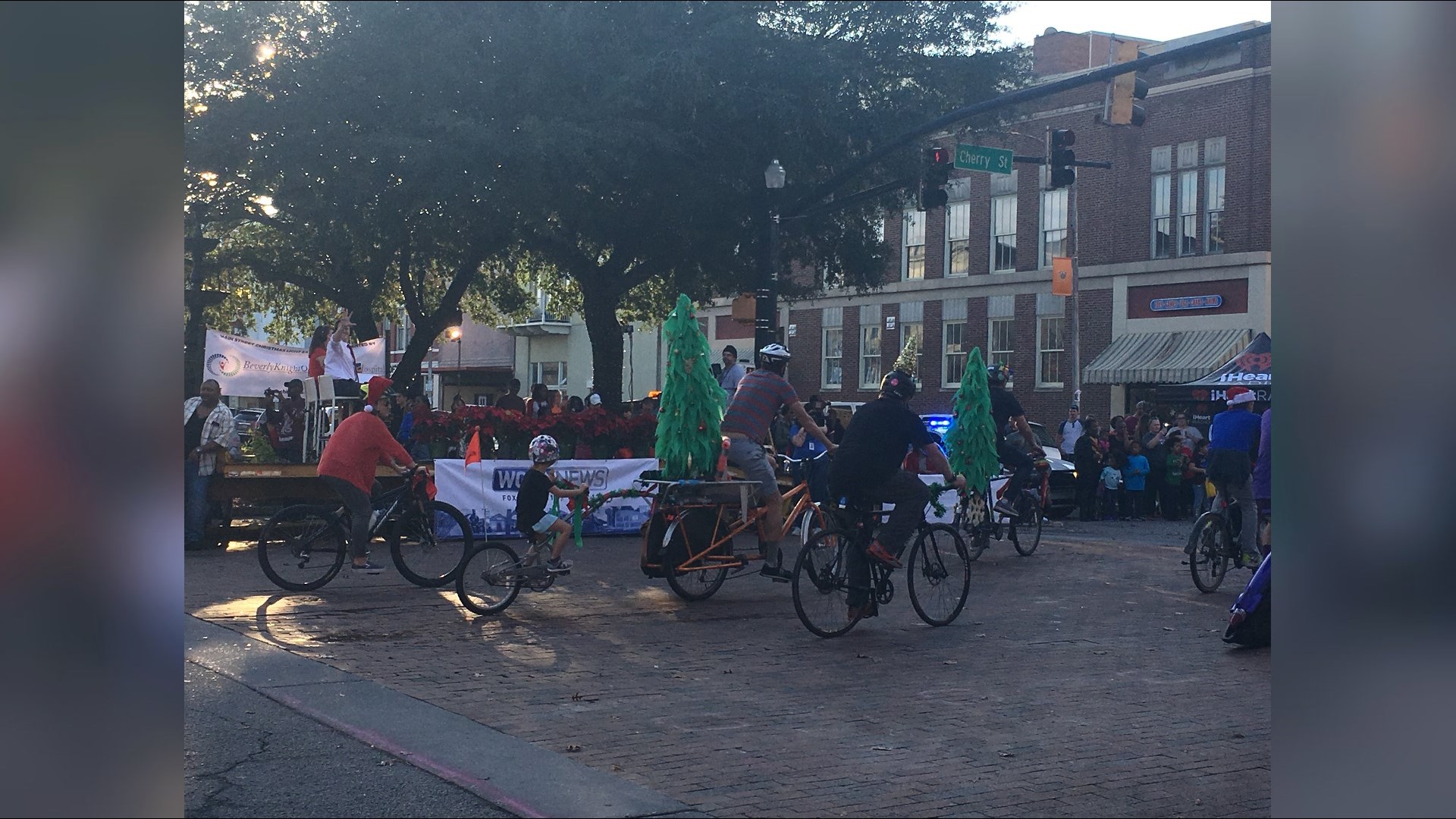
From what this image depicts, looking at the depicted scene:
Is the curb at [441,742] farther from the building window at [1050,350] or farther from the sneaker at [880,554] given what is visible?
the building window at [1050,350]

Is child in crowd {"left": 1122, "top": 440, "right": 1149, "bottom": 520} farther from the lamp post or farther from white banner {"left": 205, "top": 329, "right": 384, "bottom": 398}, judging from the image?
white banner {"left": 205, "top": 329, "right": 384, "bottom": 398}

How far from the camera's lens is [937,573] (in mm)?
10656

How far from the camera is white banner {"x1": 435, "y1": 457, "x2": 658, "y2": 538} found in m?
17.0

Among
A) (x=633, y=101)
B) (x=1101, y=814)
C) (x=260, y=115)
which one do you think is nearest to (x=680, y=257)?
(x=633, y=101)

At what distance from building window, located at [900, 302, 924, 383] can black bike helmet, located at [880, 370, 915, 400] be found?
35007mm

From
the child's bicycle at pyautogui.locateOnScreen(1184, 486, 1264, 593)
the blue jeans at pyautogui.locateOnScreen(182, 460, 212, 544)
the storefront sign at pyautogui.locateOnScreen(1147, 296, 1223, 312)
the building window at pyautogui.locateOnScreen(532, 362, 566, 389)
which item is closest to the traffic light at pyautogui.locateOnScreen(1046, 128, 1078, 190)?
the child's bicycle at pyautogui.locateOnScreen(1184, 486, 1264, 593)

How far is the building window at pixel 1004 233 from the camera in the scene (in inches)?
1688

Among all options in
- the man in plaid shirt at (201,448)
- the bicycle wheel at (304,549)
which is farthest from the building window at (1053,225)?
the bicycle wheel at (304,549)

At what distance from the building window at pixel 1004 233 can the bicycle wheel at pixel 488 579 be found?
33.6m

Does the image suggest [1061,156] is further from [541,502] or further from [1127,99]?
[541,502]

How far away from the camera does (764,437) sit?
12078mm
